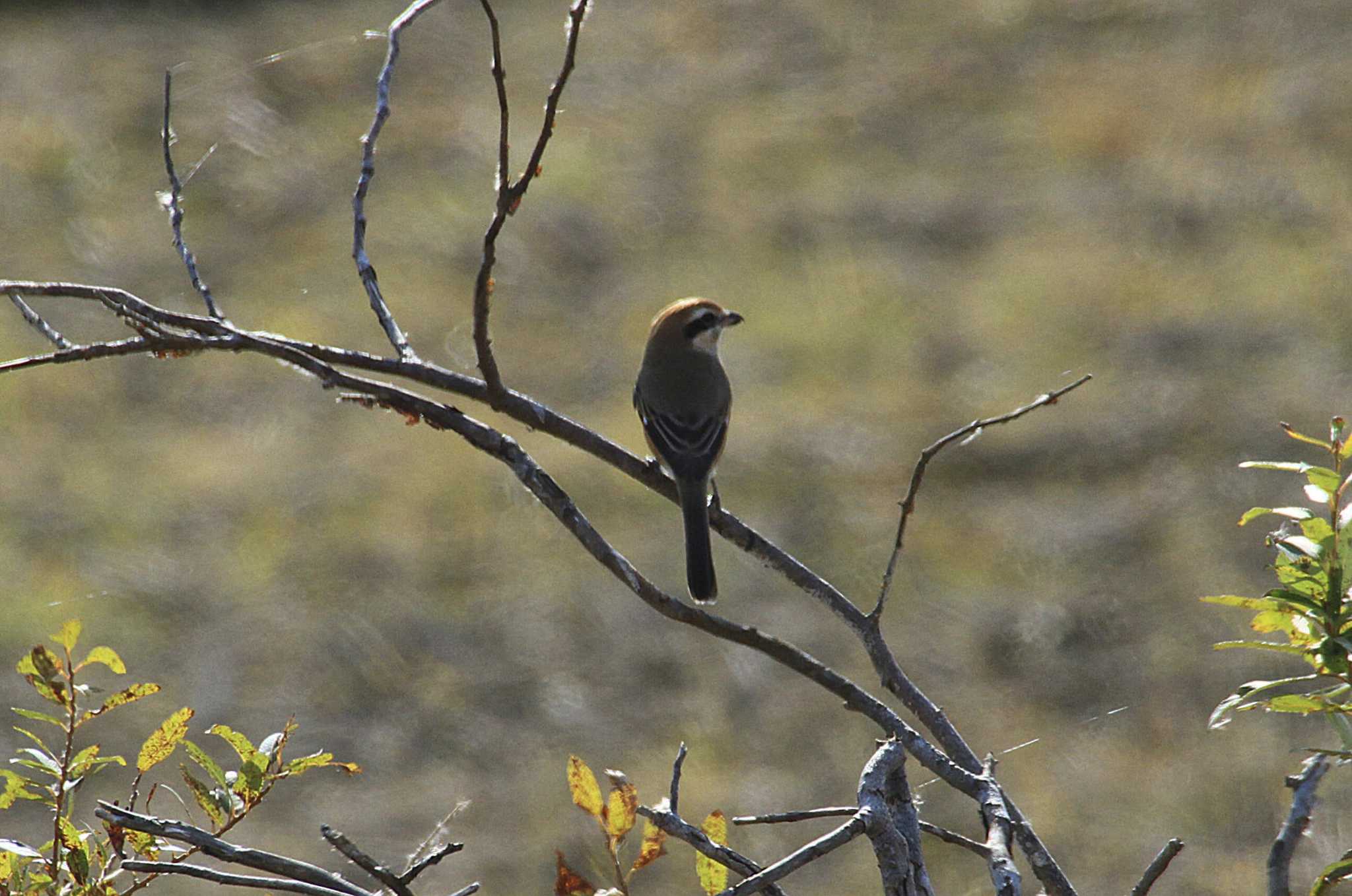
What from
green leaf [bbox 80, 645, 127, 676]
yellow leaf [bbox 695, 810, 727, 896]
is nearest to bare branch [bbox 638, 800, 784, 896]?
yellow leaf [bbox 695, 810, 727, 896]

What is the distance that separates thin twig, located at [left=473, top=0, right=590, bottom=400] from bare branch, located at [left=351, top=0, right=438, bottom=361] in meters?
0.16

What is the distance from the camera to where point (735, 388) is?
13.5 meters

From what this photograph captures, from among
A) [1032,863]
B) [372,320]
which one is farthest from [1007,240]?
[1032,863]

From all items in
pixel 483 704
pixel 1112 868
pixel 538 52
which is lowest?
pixel 1112 868

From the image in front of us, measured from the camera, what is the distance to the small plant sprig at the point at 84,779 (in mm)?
2334

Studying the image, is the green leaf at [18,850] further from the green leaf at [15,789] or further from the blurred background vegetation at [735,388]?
the blurred background vegetation at [735,388]

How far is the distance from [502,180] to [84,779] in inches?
47.6

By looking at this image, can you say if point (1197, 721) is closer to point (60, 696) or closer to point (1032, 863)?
point (1032, 863)

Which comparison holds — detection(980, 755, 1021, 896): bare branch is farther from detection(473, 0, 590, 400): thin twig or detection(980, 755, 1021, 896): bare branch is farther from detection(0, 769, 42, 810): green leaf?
detection(0, 769, 42, 810): green leaf

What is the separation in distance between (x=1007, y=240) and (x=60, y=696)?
566 inches

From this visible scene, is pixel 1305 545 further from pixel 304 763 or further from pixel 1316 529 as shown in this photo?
pixel 304 763

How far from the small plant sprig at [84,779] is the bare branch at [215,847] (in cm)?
10

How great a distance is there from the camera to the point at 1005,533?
1198 cm

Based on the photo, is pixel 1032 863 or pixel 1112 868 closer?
pixel 1032 863
